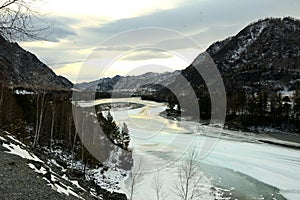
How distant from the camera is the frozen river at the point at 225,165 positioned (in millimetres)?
19625

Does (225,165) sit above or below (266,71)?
below

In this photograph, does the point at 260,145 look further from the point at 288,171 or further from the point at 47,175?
the point at 47,175

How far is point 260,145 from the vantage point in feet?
127

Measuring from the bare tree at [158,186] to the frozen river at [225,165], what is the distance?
20 cm

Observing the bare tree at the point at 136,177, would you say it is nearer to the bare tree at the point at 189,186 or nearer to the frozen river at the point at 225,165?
the frozen river at the point at 225,165

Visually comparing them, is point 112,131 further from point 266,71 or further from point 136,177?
point 266,71

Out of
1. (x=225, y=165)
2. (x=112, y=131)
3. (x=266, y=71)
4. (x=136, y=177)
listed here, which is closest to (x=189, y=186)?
(x=136, y=177)

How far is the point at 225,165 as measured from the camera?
26.9 meters

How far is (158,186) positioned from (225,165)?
366 inches

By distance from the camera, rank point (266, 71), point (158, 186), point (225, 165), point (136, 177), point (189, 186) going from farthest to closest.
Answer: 1. point (266, 71)
2. point (225, 165)
3. point (136, 177)
4. point (189, 186)
5. point (158, 186)

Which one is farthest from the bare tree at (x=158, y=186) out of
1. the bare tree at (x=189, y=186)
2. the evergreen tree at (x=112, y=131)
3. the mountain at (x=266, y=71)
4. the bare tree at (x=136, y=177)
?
the mountain at (x=266, y=71)

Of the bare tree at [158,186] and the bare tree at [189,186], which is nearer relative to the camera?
the bare tree at [189,186]

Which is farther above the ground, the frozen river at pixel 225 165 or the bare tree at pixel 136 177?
the frozen river at pixel 225 165

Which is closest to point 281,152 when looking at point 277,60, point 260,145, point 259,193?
point 260,145
